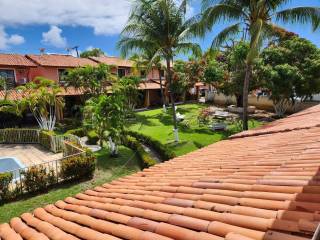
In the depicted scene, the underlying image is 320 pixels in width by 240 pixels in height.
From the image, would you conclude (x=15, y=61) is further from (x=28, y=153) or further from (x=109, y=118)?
(x=109, y=118)

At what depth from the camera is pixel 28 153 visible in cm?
1922

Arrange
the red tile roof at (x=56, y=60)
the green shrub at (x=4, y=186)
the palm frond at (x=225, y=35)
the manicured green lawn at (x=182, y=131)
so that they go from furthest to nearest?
the red tile roof at (x=56, y=60), the manicured green lawn at (x=182, y=131), the palm frond at (x=225, y=35), the green shrub at (x=4, y=186)

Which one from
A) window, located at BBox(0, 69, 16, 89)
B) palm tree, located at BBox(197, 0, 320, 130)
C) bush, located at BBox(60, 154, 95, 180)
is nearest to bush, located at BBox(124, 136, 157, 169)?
bush, located at BBox(60, 154, 95, 180)

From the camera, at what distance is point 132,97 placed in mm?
31609

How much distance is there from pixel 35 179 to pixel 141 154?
6332 mm

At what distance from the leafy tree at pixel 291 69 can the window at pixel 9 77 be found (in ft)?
77.0

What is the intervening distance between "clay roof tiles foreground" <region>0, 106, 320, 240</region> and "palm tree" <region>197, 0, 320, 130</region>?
32.5 feet

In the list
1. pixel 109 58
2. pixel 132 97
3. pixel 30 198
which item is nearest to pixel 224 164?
pixel 30 198

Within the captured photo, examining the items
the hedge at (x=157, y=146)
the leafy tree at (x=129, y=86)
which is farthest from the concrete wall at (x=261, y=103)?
the hedge at (x=157, y=146)

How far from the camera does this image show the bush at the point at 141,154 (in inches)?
626

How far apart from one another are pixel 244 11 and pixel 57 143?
528 inches

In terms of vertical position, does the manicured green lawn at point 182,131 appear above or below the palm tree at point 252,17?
below

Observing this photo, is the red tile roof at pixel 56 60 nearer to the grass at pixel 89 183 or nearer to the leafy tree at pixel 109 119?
the grass at pixel 89 183

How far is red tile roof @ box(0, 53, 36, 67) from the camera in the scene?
29.2 m
